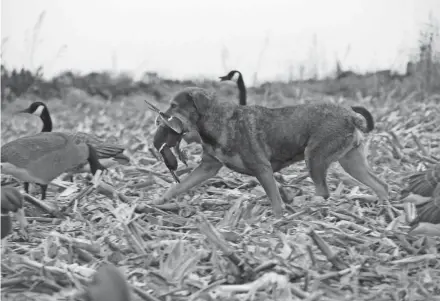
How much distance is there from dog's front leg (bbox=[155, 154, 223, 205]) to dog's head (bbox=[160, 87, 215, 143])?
271 millimetres

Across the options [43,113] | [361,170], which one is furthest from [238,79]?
[361,170]

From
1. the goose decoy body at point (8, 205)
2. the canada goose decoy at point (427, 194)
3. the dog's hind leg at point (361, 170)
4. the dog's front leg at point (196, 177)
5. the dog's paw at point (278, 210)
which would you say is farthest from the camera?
the dog's hind leg at point (361, 170)

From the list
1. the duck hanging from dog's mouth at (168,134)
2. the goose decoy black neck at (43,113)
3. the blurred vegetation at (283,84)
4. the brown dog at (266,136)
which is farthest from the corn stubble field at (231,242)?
the blurred vegetation at (283,84)

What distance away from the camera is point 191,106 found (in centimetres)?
473

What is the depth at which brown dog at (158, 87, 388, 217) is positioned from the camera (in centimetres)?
470

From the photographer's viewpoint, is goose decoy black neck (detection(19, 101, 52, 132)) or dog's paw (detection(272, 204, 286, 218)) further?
goose decoy black neck (detection(19, 101, 52, 132))

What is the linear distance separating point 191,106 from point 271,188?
747 millimetres

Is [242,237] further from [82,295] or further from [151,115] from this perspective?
[151,115]

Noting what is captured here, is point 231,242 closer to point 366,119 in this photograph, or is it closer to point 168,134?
point 168,134

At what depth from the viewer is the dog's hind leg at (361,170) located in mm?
5004

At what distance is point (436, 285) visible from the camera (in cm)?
323

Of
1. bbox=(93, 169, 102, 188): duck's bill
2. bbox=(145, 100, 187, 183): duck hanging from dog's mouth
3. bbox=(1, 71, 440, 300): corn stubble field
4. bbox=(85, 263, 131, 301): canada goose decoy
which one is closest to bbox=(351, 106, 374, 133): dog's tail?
bbox=(1, 71, 440, 300): corn stubble field

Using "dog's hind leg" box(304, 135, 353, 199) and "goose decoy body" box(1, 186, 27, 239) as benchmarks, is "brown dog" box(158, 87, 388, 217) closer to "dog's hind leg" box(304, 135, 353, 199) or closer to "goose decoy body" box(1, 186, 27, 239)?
"dog's hind leg" box(304, 135, 353, 199)

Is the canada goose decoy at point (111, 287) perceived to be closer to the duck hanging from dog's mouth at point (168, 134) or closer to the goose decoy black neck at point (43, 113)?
the duck hanging from dog's mouth at point (168, 134)
